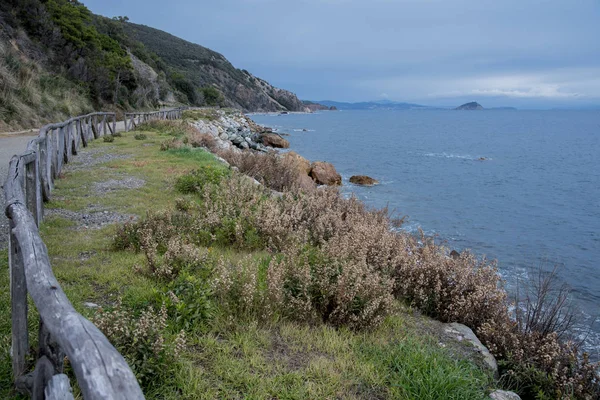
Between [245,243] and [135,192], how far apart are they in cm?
429

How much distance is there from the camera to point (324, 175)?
2228 cm

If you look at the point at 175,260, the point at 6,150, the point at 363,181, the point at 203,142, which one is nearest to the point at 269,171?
the point at 203,142

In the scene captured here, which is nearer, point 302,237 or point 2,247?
point 2,247

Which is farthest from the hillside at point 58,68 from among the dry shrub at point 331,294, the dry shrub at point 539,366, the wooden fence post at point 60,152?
the dry shrub at point 539,366

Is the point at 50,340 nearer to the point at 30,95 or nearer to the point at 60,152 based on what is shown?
the point at 60,152

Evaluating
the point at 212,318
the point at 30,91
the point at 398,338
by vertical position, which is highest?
the point at 30,91

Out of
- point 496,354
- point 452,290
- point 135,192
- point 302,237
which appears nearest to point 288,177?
point 135,192

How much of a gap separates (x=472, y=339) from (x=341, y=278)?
1851 mm

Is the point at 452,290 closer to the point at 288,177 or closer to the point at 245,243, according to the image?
the point at 245,243

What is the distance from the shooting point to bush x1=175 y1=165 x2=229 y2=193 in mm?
10290

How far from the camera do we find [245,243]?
6.84m

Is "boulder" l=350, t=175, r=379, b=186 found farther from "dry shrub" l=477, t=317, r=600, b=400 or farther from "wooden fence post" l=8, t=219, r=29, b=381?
"wooden fence post" l=8, t=219, r=29, b=381

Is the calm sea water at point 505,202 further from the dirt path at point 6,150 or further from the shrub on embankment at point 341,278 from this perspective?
the dirt path at point 6,150

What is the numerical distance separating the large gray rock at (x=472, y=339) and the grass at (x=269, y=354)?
0.41 meters
